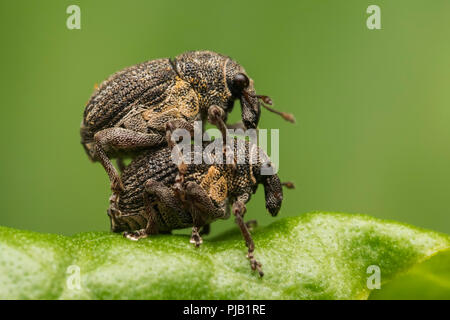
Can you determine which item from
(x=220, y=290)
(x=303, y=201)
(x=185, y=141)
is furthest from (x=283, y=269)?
(x=303, y=201)

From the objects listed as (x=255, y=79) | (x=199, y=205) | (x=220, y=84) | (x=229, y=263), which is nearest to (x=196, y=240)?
(x=229, y=263)

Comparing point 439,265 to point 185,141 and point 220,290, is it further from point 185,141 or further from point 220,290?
point 185,141

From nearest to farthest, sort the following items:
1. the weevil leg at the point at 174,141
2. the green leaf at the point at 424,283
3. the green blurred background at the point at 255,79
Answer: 1. the green leaf at the point at 424,283
2. the weevil leg at the point at 174,141
3. the green blurred background at the point at 255,79

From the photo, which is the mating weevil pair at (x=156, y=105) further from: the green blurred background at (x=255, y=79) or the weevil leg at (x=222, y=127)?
the green blurred background at (x=255, y=79)

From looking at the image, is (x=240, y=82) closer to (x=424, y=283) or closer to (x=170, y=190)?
(x=170, y=190)

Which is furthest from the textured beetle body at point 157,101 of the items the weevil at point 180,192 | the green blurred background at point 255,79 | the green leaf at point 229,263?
the green blurred background at point 255,79

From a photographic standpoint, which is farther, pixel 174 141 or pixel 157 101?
pixel 157 101
